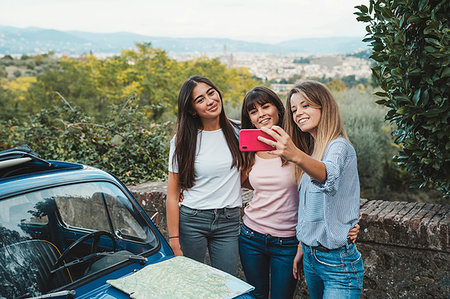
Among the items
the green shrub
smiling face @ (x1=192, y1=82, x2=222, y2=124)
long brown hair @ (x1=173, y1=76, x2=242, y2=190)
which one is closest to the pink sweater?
long brown hair @ (x1=173, y1=76, x2=242, y2=190)

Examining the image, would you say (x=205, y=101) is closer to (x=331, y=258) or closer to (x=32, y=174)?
(x=32, y=174)

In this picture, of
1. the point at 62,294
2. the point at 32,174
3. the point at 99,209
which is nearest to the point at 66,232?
the point at 99,209

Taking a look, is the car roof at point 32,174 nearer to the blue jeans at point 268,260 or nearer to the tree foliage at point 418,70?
the blue jeans at point 268,260

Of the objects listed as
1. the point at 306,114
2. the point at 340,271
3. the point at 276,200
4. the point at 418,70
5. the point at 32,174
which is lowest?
the point at 340,271

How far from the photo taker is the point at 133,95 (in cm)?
755

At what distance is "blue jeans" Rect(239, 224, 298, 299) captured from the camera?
2740 mm

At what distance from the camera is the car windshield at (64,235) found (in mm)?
2053

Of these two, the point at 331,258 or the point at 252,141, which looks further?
the point at 331,258

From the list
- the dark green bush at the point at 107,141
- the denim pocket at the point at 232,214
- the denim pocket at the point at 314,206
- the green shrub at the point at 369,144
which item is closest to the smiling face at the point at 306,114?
the denim pocket at the point at 314,206

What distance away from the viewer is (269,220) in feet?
9.10

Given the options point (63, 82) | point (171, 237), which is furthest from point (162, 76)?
point (171, 237)

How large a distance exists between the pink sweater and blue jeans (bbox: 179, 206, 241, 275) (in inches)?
9.1

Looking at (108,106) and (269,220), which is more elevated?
(108,106)

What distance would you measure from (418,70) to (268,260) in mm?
1695
